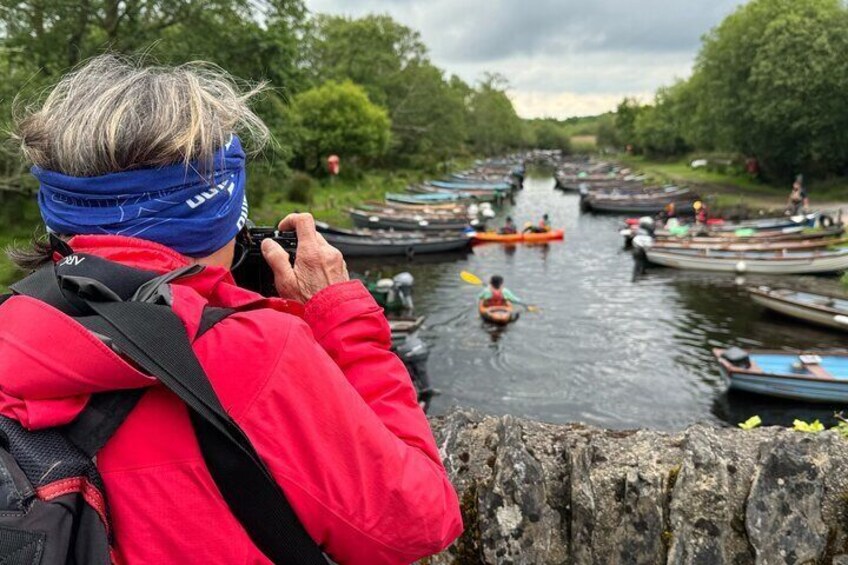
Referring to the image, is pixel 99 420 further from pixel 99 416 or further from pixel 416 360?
pixel 416 360

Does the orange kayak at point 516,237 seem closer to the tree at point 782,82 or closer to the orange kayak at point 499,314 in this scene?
the orange kayak at point 499,314

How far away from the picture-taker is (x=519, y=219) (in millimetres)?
44344

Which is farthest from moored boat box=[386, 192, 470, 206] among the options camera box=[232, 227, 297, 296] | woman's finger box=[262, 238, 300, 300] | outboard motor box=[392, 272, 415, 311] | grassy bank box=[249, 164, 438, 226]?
→ woman's finger box=[262, 238, 300, 300]

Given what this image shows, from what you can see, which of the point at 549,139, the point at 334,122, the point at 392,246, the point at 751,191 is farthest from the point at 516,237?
the point at 549,139

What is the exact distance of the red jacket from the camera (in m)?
1.11

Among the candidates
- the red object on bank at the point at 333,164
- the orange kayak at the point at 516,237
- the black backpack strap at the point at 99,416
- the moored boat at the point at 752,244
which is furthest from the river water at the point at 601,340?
the red object on bank at the point at 333,164

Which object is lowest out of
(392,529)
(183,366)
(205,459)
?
(392,529)

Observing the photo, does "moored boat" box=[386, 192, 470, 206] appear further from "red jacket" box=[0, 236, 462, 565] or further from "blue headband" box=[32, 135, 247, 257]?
"red jacket" box=[0, 236, 462, 565]

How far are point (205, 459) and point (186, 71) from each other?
944mm

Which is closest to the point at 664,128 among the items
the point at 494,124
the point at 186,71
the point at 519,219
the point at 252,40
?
the point at 494,124

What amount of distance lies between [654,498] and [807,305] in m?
18.0

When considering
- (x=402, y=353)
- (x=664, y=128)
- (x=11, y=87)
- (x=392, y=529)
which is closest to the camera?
(x=392, y=529)

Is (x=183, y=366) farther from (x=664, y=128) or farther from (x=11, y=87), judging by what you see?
(x=664, y=128)

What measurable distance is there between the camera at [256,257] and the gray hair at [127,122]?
34cm
